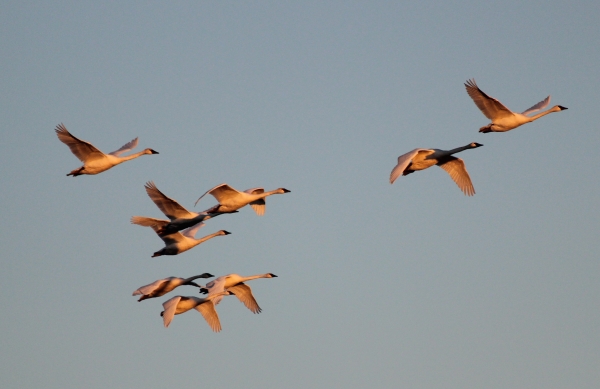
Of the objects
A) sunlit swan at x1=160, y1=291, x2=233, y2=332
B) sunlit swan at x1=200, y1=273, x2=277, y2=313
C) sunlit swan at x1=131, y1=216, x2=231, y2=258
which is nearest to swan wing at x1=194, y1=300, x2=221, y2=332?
sunlit swan at x1=160, y1=291, x2=233, y2=332

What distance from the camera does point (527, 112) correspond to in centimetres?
4544

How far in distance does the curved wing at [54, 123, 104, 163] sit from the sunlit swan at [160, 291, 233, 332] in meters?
5.61

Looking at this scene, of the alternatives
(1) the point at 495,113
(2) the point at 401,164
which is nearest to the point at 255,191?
(2) the point at 401,164

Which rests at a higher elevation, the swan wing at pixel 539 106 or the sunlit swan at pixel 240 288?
the swan wing at pixel 539 106

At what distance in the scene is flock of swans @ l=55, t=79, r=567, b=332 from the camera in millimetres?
42875

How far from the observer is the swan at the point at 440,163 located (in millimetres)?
42338

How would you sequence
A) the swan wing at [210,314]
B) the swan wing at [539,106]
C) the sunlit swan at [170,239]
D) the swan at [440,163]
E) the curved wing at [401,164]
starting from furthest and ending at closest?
the swan wing at [210,314] → the swan wing at [539,106] → the sunlit swan at [170,239] → the swan at [440,163] → the curved wing at [401,164]

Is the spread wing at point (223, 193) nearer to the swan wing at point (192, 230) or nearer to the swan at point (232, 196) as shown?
the swan at point (232, 196)

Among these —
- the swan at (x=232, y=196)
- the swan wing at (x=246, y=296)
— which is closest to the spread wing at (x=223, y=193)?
the swan at (x=232, y=196)

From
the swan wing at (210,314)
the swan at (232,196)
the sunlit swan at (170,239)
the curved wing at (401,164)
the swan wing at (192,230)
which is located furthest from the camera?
the swan wing at (192,230)

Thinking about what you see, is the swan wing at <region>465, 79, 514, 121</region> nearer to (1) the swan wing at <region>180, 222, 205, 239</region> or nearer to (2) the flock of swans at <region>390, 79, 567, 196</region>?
(2) the flock of swans at <region>390, 79, 567, 196</region>

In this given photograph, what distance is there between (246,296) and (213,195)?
5.85 meters

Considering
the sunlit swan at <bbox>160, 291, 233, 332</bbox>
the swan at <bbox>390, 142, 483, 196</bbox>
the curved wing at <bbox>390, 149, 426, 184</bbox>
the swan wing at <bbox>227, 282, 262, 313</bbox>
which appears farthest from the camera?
the swan wing at <bbox>227, 282, 262, 313</bbox>

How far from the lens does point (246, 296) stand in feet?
157
